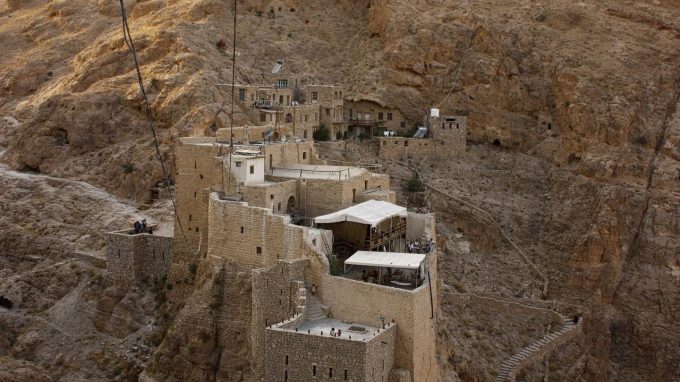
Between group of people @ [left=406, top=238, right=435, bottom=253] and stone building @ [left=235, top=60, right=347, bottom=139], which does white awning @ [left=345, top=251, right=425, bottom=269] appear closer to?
group of people @ [left=406, top=238, right=435, bottom=253]

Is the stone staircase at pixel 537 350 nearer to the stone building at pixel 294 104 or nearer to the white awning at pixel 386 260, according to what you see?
the white awning at pixel 386 260

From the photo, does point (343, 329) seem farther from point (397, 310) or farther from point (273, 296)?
point (273, 296)

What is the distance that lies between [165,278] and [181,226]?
9.31 feet

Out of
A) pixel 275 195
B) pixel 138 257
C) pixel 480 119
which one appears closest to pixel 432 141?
pixel 480 119

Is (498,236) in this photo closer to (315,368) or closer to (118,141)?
(118,141)

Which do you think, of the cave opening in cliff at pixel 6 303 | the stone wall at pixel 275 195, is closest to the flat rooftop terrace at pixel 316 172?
the stone wall at pixel 275 195

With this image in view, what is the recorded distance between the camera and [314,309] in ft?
117

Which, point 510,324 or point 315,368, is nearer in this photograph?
point 315,368

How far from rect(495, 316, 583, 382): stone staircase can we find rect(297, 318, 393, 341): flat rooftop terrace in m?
13.7

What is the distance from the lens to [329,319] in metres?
35.5

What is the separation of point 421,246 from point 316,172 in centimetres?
633

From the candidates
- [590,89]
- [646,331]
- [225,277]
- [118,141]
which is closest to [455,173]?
[590,89]

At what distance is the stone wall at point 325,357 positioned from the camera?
1264 inches

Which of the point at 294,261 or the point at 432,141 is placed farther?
the point at 432,141
